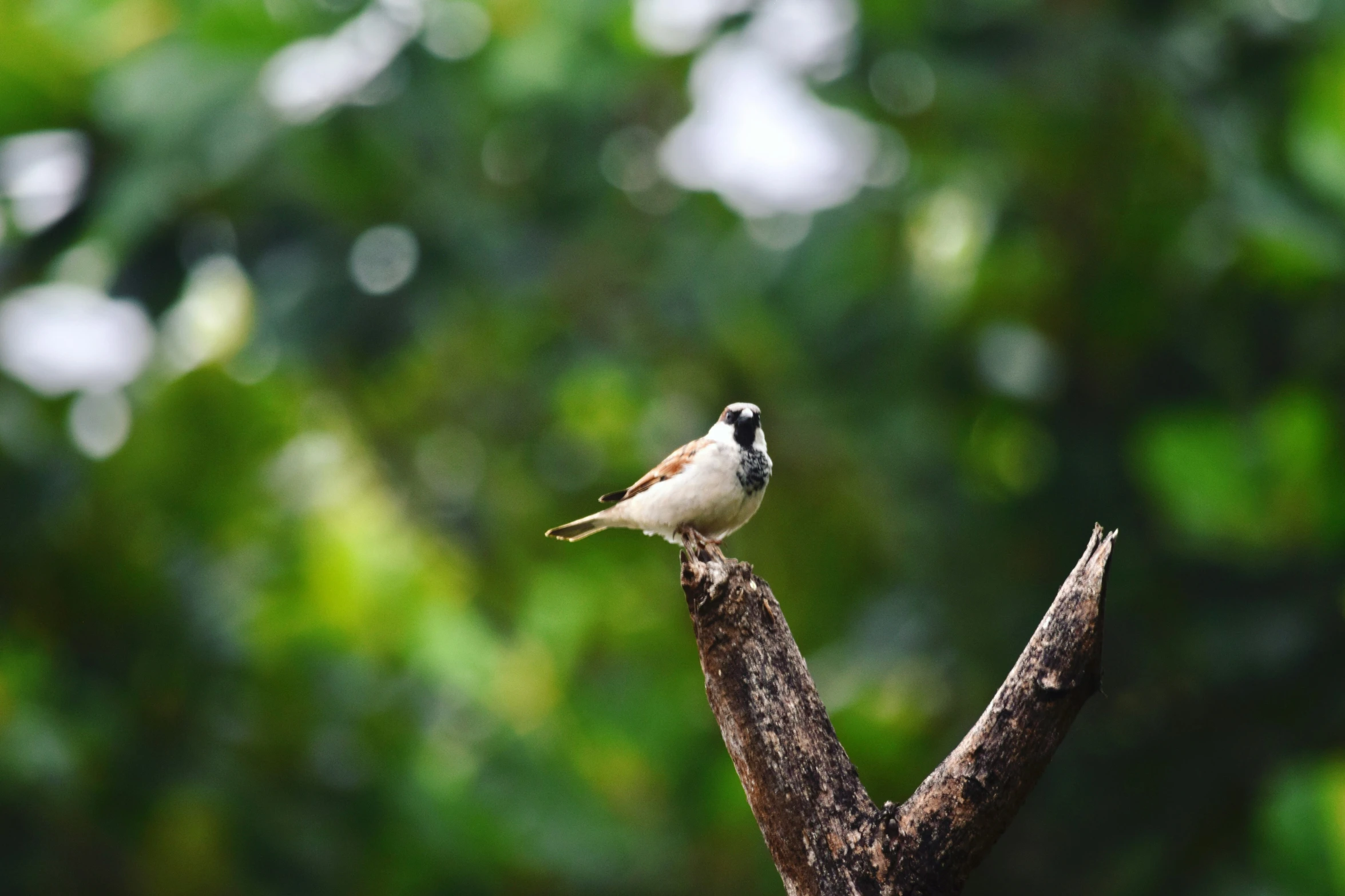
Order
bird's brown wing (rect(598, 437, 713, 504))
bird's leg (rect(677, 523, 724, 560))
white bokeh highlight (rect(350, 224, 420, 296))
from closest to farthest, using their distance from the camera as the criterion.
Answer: bird's leg (rect(677, 523, 724, 560)) → bird's brown wing (rect(598, 437, 713, 504)) → white bokeh highlight (rect(350, 224, 420, 296))

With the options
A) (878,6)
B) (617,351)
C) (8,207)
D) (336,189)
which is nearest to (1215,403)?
(878,6)

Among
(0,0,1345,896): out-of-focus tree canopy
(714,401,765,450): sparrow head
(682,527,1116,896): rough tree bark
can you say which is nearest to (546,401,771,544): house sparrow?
(714,401,765,450): sparrow head

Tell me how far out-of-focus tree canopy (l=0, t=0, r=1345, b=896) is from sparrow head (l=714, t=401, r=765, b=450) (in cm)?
214

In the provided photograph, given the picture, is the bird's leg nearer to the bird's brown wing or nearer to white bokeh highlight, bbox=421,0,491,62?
the bird's brown wing

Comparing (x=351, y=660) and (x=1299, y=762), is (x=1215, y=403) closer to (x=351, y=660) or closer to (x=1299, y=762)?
(x=1299, y=762)

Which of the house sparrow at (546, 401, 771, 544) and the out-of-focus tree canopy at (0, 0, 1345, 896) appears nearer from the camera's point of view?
the house sparrow at (546, 401, 771, 544)

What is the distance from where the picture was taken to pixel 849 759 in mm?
2336

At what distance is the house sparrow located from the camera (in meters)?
3.57

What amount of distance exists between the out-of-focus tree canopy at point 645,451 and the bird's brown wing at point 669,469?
227 cm

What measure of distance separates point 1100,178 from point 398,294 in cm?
358

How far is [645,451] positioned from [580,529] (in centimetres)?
371

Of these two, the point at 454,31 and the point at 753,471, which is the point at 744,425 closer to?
the point at 753,471

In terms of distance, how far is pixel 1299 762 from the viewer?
6.04 m

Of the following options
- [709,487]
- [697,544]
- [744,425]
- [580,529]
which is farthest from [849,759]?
[580,529]
